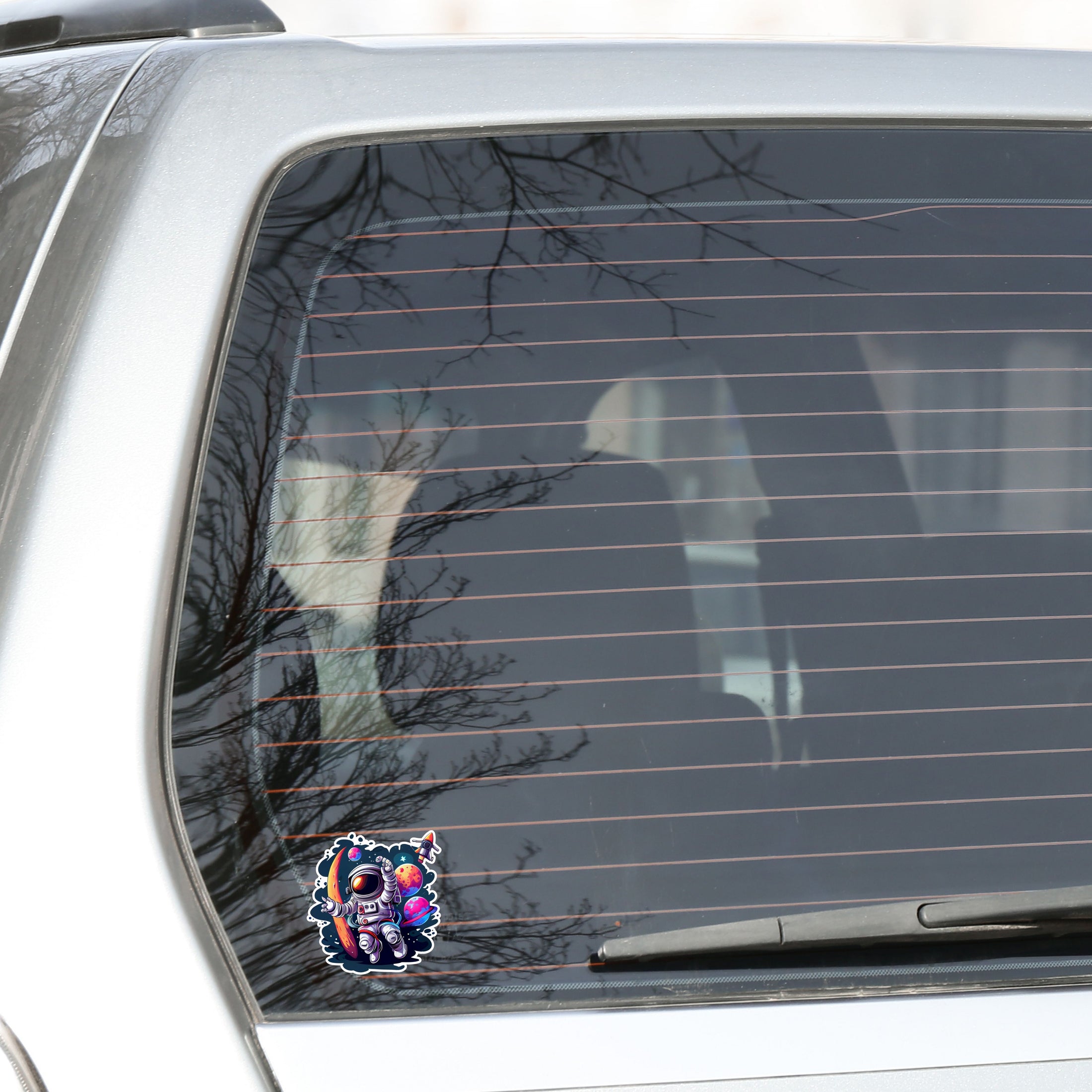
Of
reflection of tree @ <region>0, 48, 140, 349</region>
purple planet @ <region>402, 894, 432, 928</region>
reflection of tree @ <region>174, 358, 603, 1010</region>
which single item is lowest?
purple planet @ <region>402, 894, 432, 928</region>

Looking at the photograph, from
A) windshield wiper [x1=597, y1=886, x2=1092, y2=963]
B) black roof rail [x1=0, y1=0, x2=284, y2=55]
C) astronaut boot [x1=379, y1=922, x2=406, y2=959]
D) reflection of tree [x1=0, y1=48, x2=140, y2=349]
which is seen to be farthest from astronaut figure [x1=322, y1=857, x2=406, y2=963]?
black roof rail [x1=0, y1=0, x2=284, y2=55]

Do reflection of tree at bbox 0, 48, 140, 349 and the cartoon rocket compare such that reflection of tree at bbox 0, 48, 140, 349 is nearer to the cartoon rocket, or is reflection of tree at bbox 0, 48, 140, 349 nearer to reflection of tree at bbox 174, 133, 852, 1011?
reflection of tree at bbox 174, 133, 852, 1011

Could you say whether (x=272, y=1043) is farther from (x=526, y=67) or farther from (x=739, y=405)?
(x=526, y=67)

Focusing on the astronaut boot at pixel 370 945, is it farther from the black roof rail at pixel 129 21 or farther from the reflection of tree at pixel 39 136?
the black roof rail at pixel 129 21

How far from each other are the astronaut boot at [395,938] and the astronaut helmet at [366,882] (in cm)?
3

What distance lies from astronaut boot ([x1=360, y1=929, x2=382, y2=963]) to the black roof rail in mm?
1018

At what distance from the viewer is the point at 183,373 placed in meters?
0.99

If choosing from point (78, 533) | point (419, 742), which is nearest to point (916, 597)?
point (419, 742)

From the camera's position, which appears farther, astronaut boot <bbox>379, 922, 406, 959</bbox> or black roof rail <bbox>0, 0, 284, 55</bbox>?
black roof rail <bbox>0, 0, 284, 55</bbox>

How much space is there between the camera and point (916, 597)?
1039mm

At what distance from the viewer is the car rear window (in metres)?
0.96

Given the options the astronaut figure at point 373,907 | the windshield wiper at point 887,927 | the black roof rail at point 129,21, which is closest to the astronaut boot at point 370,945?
the astronaut figure at point 373,907

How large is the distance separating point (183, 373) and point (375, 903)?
0.50 metres

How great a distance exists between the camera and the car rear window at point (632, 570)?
955mm
